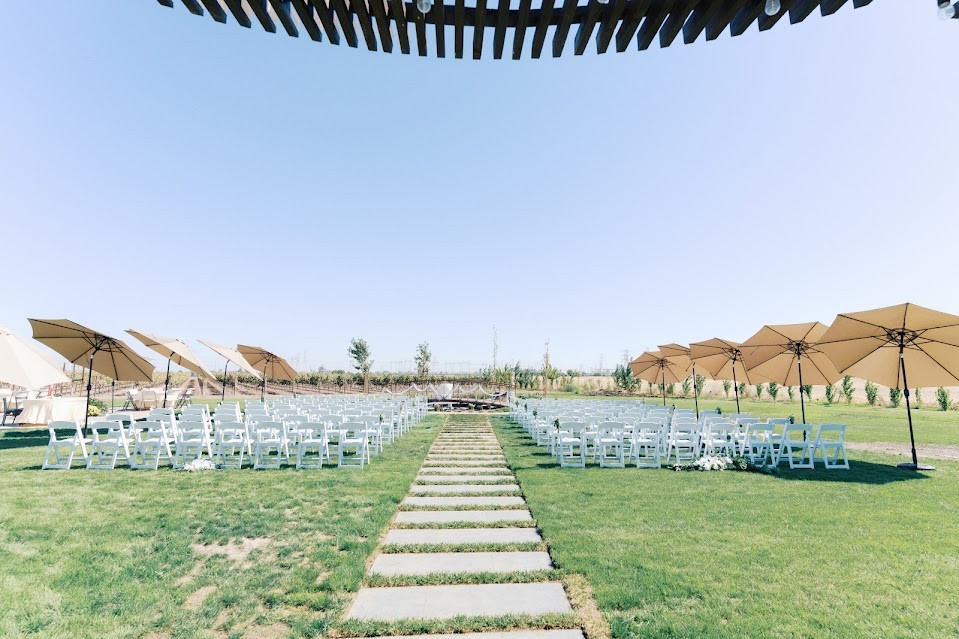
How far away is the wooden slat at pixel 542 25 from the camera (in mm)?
1783

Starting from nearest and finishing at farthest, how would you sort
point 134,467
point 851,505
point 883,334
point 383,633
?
point 383,633
point 851,505
point 134,467
point 883,334

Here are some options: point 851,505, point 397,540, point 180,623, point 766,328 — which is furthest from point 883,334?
point 180,623

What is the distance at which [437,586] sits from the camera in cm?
400

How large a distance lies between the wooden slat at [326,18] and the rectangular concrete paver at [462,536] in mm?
4667

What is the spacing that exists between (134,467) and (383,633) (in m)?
8.29

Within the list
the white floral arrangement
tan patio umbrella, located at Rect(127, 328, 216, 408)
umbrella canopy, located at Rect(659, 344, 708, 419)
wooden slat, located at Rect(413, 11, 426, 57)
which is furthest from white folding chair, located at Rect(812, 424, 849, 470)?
tan patio umbrella, located at Rect(127, 328, 216, 408)

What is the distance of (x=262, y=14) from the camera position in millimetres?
1733

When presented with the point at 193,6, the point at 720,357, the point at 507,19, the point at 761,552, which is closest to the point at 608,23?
the point at 507,19

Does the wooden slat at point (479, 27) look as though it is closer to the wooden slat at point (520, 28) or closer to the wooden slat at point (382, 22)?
the wooden slat at point (520, 28)

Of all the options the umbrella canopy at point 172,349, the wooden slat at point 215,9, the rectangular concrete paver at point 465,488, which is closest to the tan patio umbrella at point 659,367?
the rectangular concrete paver at point 465,488

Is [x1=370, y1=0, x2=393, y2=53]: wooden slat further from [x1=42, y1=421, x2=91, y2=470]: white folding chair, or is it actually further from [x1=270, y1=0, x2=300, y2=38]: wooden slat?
[x1=42, y1=421, x2=91, y2=470]: white folding chair

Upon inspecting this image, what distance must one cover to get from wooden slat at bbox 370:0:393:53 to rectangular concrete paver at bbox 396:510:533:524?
5265 millimetres

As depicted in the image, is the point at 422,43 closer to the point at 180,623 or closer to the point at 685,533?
the point at 180,623

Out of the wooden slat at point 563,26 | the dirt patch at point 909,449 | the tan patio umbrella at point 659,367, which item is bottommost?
the dirt patch at point 909,449
